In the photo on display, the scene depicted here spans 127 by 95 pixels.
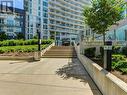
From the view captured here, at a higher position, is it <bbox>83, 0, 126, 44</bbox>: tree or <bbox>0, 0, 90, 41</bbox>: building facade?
<bbox>0, 0, 90, 41</bbox>: building facade

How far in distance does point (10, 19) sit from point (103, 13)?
75.3m

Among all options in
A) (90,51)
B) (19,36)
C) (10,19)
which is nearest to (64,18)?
(10,19)

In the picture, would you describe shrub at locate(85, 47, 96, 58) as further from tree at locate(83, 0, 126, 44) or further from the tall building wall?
the tall building wall

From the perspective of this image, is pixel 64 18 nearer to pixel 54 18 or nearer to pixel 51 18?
pixel 54 18

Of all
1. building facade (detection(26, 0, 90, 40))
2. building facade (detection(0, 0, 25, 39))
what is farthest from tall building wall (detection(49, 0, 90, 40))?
building facade (detection(0, 0, 25, 39))

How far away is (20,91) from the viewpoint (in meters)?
9.19

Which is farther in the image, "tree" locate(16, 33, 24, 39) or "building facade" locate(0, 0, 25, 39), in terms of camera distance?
"building facade" locate(0, 0, 25, 39)

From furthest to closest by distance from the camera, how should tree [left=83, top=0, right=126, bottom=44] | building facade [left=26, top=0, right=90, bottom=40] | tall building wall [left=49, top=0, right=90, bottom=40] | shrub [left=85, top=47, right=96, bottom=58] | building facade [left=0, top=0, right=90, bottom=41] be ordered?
1. tall building wall [left=49, top=0, right=90, bottom=40]
2. building facade [left=26, top=0, right=90, bottom=40]
3. building facade [left=0, top=0, right=90, bottom=41]
4. shrub [left=85, top=47, right=96, bottom=58]
5. tree [left=83, top=0, right=126, bottom=44]

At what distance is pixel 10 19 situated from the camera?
Answer: 88.1 meters

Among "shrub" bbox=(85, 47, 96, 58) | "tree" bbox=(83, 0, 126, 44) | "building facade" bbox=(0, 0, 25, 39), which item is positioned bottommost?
"shrub" bbox=(85, 47, 96, 58)

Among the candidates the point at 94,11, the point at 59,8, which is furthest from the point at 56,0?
the point at 94,11

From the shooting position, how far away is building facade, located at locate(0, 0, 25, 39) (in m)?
85.9

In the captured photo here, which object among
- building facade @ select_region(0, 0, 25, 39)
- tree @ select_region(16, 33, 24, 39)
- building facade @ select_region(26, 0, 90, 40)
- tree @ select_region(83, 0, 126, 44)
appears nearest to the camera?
tree @ select_region(83, 0, 126, 44)

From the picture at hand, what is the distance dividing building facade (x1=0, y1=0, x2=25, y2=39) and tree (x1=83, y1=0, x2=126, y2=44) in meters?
71.2
